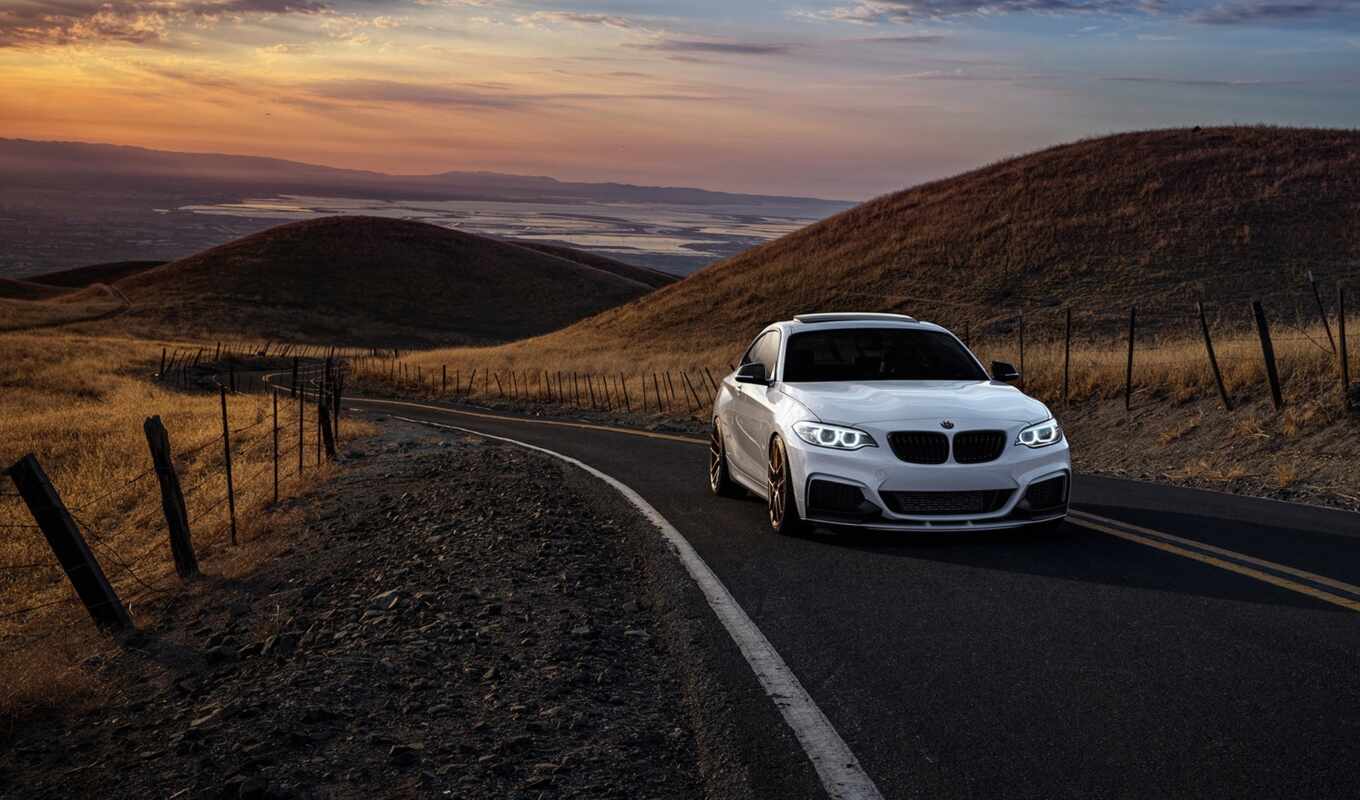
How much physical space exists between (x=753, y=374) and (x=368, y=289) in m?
102

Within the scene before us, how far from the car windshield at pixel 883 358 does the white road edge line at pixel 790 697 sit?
2.10 meters

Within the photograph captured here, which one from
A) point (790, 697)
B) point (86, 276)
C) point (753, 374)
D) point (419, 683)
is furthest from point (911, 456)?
point (86, 276)

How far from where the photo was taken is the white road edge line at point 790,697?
4316mm

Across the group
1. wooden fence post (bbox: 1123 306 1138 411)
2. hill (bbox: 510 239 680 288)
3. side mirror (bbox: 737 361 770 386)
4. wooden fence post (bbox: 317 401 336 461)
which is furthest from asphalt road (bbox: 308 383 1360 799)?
hill (bbox: 510 239 680 288)

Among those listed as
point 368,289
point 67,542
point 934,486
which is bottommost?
point 368,289

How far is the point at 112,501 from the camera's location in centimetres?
1902

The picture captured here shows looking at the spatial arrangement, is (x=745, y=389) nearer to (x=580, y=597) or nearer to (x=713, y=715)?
(x=580, y=597)

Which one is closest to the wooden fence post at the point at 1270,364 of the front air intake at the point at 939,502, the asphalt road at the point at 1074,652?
the asphalt road at the point at 1074,652

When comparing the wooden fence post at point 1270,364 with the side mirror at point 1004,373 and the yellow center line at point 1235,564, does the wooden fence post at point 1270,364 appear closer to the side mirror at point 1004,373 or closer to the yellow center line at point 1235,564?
the yellow center line at point 1235,564

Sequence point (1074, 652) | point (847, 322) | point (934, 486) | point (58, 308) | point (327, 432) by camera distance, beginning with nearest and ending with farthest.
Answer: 1. point (1074, 652)
2. point (934, 486)
3. point (847, 322)
4. point (327, 432)
5. point (58, 308)

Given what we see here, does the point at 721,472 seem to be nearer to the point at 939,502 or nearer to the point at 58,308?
the point at 939,502

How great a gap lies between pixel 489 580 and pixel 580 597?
1053mm

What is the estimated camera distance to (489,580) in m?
8.40

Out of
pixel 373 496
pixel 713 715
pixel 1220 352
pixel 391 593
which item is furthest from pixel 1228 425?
pixel 713 715
